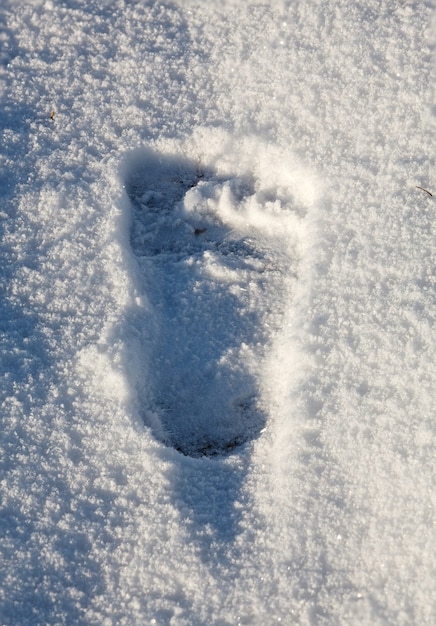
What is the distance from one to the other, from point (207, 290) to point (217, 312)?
0.27 feet

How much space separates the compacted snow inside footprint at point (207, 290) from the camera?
2.05m

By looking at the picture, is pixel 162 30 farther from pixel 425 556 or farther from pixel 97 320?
pixel 425 556

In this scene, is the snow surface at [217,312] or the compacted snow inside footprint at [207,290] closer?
the snow surface at [217,312]

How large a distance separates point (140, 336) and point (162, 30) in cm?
124

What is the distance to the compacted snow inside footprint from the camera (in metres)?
2.05

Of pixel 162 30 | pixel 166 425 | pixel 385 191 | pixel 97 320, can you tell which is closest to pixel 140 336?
pixel 97 320

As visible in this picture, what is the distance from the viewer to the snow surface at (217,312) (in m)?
1.81

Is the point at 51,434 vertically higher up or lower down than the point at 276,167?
→ lower down

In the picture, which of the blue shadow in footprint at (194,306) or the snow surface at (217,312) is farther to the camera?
the blue shadow in footprint at (194,306)

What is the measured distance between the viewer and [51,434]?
1.95 meters

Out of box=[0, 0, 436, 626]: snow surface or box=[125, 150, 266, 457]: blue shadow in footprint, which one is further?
box=[125, 150, 266, 457]: blue shadow in footprint

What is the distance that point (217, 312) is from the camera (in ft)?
7.15

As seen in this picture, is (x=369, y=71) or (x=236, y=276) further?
(x=369, y=71)

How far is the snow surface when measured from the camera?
1.81m
